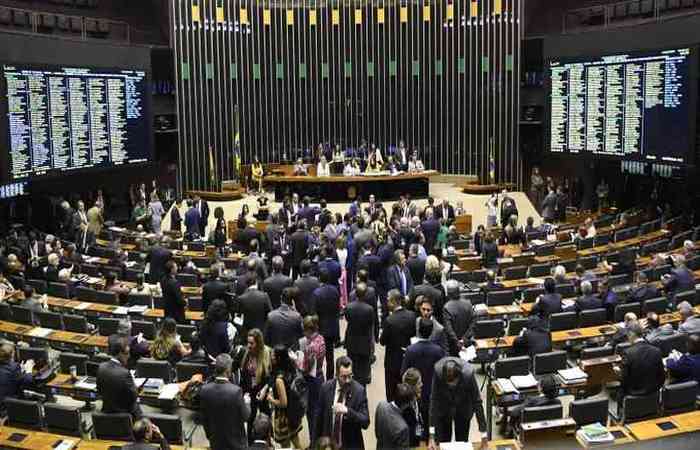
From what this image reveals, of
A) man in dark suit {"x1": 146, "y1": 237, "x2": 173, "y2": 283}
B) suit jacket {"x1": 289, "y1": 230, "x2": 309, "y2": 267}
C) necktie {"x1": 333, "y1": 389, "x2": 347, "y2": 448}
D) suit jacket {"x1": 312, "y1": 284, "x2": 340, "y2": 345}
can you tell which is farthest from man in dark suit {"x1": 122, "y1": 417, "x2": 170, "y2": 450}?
suit jacket {"x1": 289, "y1": 230, "x2": 309, "y2": 267}

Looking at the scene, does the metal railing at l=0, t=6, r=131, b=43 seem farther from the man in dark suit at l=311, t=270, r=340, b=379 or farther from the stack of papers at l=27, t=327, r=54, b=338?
the man in dark suit at l=311, t=270, r=340, b=379

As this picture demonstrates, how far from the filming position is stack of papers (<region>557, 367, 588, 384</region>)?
8078 mm

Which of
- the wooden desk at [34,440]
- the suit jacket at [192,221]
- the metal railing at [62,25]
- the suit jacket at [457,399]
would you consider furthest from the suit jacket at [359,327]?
the metal railing at [62,25]

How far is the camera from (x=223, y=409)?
19.9 ft

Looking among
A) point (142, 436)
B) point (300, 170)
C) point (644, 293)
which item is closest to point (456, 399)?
point (142, 436)

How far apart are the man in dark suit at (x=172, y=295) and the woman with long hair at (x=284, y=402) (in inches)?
144

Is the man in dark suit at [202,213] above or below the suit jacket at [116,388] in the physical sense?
above

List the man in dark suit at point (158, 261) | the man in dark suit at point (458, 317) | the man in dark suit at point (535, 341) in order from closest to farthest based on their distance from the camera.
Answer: the man in dark suit at point (458, 317), the man in dark suit at point (535, 341), the man in dark suit at point (158, 261)

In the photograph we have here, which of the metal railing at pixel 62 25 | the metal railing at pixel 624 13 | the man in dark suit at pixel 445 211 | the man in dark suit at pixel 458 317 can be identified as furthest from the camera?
the metal railing at pixel 62 25

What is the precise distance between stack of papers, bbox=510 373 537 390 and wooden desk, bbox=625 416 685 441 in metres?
1.06

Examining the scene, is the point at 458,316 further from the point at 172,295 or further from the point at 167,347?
the point at 172,295

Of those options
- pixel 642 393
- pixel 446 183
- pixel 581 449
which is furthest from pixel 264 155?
pixel 581 449

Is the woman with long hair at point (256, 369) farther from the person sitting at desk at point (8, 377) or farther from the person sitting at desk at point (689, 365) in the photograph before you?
the person sitting at desk at point (689, 365)

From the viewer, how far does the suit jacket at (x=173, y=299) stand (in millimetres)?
9922
